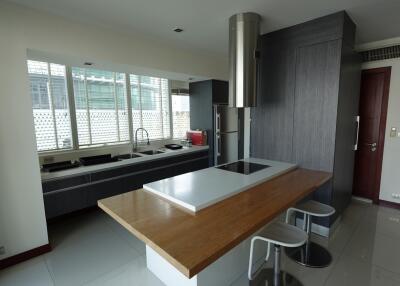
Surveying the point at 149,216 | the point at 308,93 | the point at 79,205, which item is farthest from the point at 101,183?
the point at 308,93

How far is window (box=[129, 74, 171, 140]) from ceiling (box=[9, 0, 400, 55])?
1.29 m

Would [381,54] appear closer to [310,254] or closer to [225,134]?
[225,134]

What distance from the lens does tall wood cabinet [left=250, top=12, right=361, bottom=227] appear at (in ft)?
7.76

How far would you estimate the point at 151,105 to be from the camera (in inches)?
165

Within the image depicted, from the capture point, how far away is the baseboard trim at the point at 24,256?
215cm

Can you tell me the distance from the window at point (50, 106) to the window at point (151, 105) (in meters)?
1.09

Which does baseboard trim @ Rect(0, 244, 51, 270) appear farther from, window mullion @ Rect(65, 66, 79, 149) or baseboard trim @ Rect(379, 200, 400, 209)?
baseboard trim @ Rect(379, 200, 400, 209)

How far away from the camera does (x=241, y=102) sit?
2389 millimetres

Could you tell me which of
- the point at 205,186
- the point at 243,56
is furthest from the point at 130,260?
the point at 243,56

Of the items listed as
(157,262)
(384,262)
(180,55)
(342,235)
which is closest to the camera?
(157,262)

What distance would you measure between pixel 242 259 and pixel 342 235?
151 centimetres

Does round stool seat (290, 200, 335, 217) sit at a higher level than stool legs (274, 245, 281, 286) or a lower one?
higher

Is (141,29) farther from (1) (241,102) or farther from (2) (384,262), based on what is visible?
(2) (384,262)

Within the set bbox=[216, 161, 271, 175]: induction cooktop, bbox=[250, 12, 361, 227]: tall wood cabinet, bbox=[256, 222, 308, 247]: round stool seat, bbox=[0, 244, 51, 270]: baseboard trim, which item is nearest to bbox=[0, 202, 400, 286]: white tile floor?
bbox=[0, 244, 51, 270]: baseboard trim
